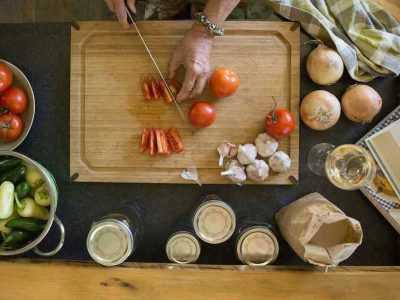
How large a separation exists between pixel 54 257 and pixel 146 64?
682 millimetres

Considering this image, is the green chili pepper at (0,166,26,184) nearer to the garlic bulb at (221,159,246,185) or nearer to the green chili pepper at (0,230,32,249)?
the green chili pepper at (0,230,32,249)

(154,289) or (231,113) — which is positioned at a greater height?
(231,113)

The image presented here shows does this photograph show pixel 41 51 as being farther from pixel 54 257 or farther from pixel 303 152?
pixel 303 152

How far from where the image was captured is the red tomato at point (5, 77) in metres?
1.20

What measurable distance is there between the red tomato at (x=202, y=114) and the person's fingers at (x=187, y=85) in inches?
1.7

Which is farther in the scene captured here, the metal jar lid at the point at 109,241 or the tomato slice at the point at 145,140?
the tomato slice at the point at 145,140

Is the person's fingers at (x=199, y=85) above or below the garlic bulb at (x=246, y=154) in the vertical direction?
above

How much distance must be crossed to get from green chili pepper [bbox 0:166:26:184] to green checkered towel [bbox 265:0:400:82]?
2.92ft

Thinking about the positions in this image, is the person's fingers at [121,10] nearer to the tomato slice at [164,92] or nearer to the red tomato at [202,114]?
the tomato slice at [164,92]

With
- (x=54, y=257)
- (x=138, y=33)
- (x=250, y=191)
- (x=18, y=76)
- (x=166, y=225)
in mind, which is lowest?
(x=54, y=257)

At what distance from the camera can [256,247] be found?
1179 mm

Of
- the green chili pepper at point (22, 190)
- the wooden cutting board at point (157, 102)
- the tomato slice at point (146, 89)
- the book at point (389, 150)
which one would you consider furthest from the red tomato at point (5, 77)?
the book at point (389, 150)

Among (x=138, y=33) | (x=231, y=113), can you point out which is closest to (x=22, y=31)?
(x=138, y=33)

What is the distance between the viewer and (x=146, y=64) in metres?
1.26
